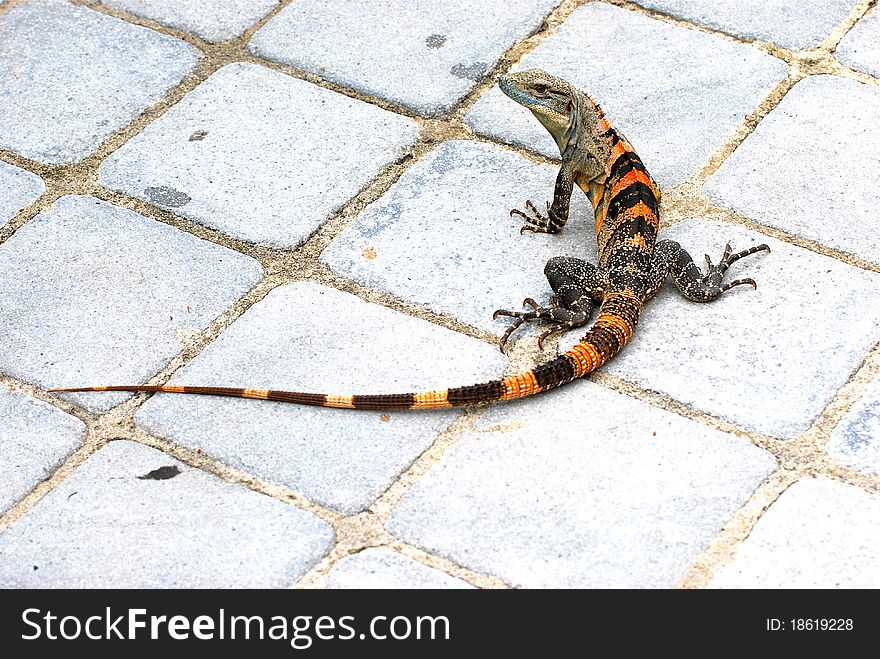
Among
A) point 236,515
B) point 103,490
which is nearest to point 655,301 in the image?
point 236,515

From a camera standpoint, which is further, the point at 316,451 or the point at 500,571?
the point at 316,451

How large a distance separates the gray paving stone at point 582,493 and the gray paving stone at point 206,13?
2.50 metres

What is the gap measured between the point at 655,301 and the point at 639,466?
0.81 meters

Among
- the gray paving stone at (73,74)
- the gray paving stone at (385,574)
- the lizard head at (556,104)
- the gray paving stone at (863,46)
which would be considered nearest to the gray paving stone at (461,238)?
the lizard head at (556,104)

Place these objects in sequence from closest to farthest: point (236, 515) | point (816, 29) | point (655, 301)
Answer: point (236, 515) < point (655, 301) < point (816, 29)

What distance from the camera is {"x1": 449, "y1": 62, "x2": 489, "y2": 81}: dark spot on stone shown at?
17.0 feet

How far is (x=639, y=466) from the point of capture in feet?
12.0

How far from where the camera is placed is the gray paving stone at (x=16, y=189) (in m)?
4.65

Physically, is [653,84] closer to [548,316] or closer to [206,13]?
[548,316]

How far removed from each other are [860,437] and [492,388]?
1122 millimetres

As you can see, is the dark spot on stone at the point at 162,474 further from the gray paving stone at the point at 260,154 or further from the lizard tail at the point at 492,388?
the gray paving stone at the point at 260,154

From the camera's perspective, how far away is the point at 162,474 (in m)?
3.68
